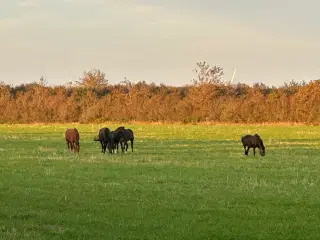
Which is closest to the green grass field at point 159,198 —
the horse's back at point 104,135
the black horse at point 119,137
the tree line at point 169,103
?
the horse's back at point 104,135

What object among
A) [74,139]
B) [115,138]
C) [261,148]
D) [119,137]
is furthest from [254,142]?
[74,139]

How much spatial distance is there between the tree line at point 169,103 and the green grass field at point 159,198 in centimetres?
5138

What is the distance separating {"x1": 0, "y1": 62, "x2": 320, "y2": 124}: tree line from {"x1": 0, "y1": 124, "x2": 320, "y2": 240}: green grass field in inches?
2023

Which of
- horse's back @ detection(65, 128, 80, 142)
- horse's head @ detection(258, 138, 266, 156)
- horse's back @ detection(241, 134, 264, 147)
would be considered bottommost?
horse's head @ detection(258, 138, 266, 156)

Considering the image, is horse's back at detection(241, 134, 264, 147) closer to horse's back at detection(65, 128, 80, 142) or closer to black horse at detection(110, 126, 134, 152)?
black horse at detection(110, 126, 134, 152)

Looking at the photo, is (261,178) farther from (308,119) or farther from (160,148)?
(308,119)

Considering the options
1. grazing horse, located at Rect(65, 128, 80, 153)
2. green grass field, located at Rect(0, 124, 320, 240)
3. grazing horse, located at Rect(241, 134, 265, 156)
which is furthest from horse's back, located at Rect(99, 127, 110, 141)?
grazing horse, located at Rect(241, 134, 265, 156)

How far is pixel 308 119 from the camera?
74.2 m

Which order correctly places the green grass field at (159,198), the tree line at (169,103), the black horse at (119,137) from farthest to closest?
the tree line at (169,103)
the black horse at (119,137)
the green grass field at (159,198)

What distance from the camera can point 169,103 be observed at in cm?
8062

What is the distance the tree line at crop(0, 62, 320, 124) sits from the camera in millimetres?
76000

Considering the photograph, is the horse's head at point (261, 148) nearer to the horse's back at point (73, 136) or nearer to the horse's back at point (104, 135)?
the horse's back at point (104, 135)

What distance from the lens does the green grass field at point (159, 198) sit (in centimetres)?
1130

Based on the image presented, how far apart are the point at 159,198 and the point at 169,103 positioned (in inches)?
2595
